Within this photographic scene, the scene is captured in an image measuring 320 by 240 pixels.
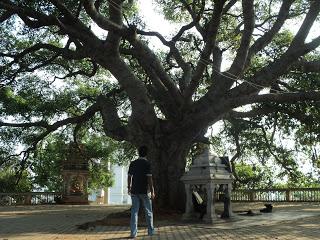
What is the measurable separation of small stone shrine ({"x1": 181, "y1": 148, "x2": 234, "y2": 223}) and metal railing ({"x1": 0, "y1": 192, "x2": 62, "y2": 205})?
17.1 meters

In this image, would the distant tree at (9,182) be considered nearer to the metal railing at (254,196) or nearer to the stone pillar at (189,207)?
the metal railing at (254,196)

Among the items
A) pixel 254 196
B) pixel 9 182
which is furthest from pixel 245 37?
pixel 9 182

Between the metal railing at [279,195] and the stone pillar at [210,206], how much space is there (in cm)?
1293

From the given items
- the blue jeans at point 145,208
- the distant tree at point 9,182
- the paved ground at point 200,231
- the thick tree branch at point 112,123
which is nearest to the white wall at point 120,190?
the distant tree at point 9,182

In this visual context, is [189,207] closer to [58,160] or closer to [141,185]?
[141,185]

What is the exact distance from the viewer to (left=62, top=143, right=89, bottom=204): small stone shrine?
2811 centimetres

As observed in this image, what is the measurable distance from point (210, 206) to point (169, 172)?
10.7 ft

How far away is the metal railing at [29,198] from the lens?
27078 millimetres

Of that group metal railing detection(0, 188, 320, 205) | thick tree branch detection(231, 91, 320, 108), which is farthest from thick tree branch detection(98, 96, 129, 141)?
metal railing detection(0, 188, 320, 205)

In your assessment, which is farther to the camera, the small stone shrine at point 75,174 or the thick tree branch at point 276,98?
the small stone shrine at point 75,174

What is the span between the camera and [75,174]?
28750 mm

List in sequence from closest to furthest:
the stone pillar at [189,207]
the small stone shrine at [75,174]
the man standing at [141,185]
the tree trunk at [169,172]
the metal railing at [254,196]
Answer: the man standing at [141,185], the stone pillar at [189,207], the tree trunk at [169,172], the metal railing at [254,196], the small stone shrine at [75,174]

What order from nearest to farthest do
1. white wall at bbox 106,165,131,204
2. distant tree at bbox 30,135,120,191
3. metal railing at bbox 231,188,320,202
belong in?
metal railing at bbox 231,188,320,202
distant tree at bbox 30,135,120,191
white wall at bbox 106,165,131,204

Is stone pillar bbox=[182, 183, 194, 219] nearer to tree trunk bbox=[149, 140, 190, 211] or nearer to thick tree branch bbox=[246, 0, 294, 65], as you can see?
tree trunk bbox=[149, 140, 190, 211]
